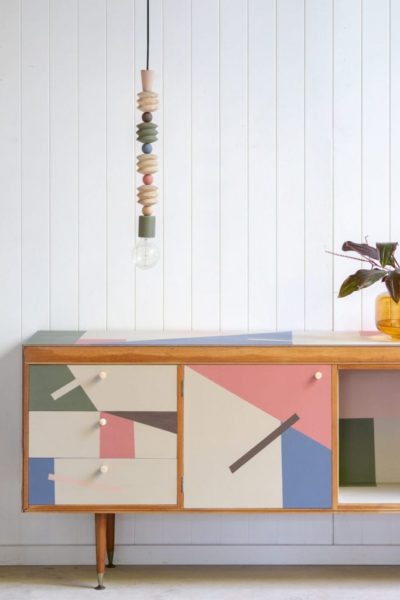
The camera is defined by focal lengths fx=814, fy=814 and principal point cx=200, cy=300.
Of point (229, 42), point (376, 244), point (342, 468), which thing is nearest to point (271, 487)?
point (342, 468)

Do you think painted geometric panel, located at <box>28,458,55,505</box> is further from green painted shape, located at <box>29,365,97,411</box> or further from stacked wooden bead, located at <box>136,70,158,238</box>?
→ stacked wooden bead, located at <box>136,70,158,238</box>

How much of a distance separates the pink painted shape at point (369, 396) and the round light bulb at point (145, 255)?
80cm

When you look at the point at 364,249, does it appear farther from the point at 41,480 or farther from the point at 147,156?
the point at 41,480

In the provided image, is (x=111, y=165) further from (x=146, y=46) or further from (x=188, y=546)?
(x=188, y=546)

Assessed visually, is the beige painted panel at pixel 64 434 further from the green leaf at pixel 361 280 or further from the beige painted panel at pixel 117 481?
the green leaf at pixel 361 280

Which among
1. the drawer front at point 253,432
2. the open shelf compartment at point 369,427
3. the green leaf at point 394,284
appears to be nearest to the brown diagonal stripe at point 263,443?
the drawer front at point 253,432

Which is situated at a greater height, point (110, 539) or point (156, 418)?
point (156, 418)

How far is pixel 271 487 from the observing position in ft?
8.50

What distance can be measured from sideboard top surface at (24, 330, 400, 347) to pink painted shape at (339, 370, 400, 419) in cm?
16

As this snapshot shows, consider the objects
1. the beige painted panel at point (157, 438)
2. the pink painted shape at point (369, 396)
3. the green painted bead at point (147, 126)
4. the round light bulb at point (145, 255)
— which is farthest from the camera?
the pink painted shape at point (369, 396)

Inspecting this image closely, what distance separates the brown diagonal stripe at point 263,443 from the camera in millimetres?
2578

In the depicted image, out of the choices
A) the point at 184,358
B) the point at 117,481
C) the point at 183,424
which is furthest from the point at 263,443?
the point at 117,481

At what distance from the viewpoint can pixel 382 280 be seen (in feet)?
8.78

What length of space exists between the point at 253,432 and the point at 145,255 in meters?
0.71
